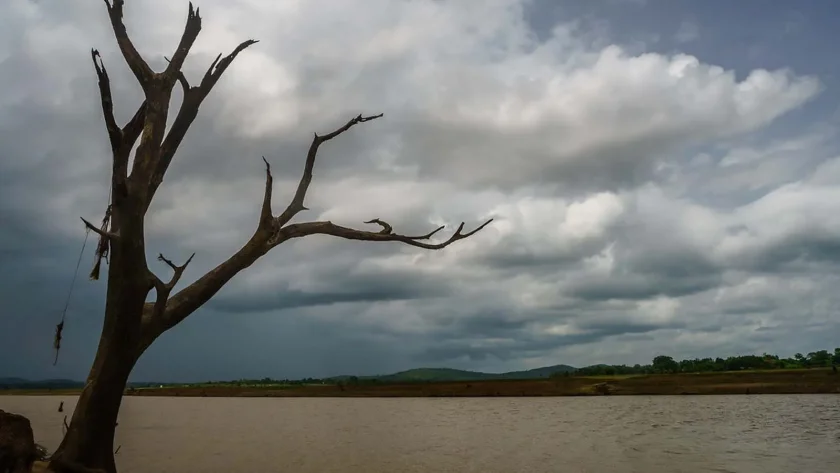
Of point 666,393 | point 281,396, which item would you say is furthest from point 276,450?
point 281,396

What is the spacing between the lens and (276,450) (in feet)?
97.9

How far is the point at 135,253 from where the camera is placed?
34.0 feet

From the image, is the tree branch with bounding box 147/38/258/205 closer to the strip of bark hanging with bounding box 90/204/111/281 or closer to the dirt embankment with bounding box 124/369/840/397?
the strip of bark hanging with bounding box 90/204/111/281

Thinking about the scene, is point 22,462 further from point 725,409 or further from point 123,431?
point 725,409

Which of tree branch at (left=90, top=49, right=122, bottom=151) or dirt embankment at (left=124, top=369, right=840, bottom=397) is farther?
dirt embankment at (left=124, top=369, right=840, bottom=397)

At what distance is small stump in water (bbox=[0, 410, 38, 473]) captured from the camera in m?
9.22

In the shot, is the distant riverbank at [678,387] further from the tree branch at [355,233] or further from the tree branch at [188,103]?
the tree branch at [188,103]

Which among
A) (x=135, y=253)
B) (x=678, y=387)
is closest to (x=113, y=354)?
(x=135, y=253)

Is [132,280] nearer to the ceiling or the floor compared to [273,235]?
nearer to the floor

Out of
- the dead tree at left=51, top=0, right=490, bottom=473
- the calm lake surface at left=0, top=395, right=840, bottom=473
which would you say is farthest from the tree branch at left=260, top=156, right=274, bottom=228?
the calm lake surface at left=0, top=395, right=840, bottom=473

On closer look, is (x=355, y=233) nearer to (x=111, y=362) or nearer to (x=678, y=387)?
(x=111, y=362)

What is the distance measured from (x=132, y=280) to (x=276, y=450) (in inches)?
843

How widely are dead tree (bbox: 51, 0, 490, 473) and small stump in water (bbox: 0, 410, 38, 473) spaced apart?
1.02 metres

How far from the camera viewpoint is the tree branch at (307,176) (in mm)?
12312
